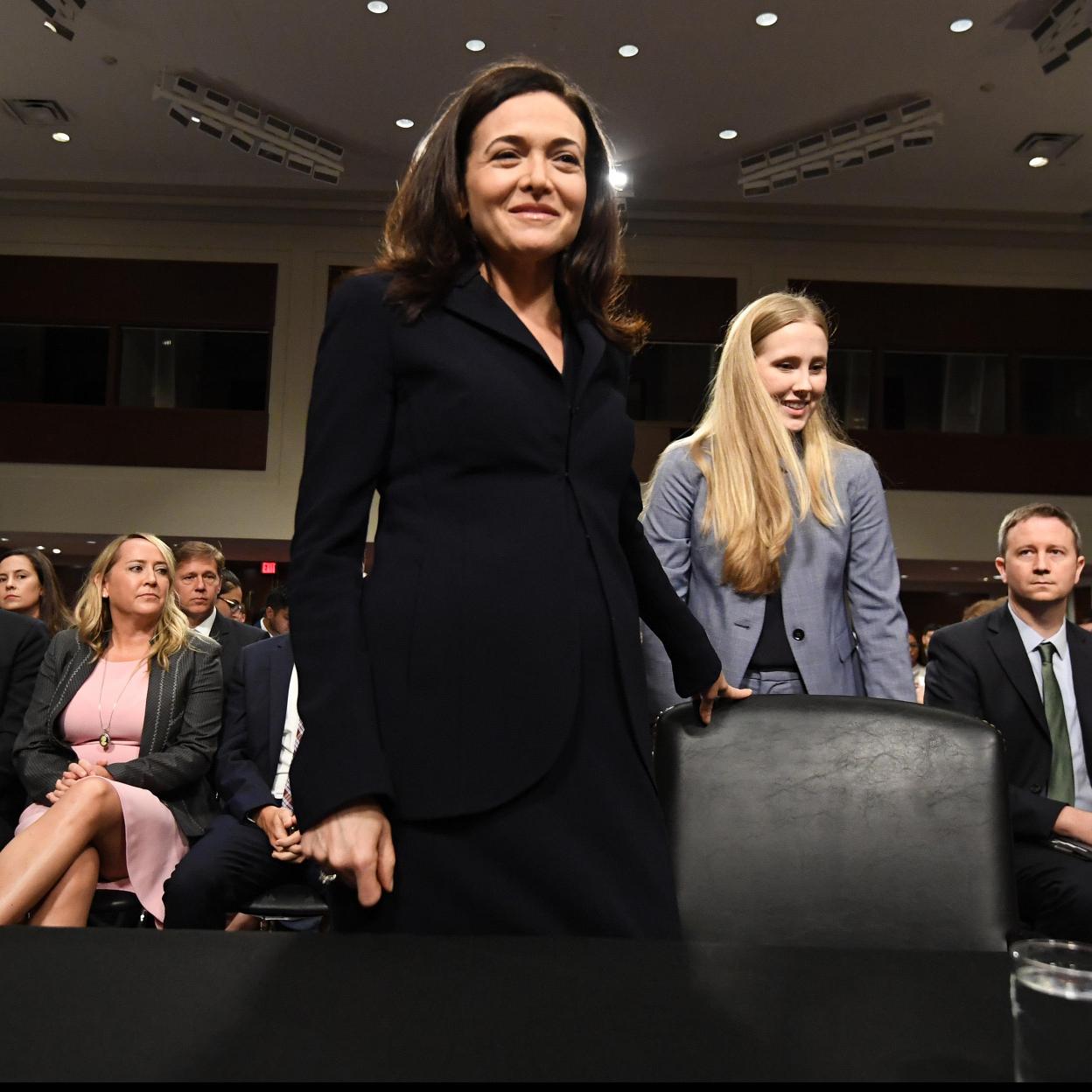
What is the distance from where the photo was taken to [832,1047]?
0.58 metres

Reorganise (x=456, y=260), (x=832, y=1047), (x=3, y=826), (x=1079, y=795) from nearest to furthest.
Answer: (x=832, y=1047), (x=456, y=260), (x=1079, y=795), (x=3, y=826)

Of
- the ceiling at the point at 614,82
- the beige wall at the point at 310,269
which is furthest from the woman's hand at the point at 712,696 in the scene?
the beige wall at the point at 310,269

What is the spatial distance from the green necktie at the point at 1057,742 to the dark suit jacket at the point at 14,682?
9.51 feet

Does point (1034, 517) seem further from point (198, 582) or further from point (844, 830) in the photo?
point (198, 582)

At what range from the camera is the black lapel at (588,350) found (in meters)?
1.25

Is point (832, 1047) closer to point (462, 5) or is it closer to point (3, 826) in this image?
point (3, 826)

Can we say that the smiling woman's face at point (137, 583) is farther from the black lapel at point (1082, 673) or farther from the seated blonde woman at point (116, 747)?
the black lapel at point (1082, 673)

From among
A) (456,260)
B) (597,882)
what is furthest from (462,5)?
(597,882)

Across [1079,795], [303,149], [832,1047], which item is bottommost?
[1079,795]

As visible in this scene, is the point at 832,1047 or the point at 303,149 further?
the point at 303,149

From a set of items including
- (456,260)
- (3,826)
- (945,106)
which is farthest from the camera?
(945,106)

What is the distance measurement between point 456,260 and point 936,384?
414 inches

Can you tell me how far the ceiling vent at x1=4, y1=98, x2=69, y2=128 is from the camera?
28.7ft

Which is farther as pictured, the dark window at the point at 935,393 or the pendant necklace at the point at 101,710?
the dark window at the point at 935,393
